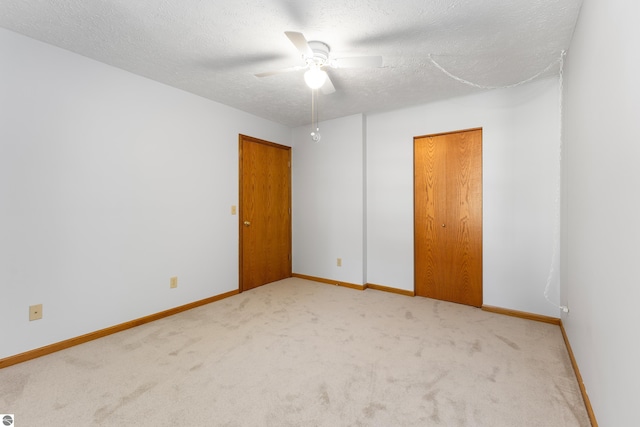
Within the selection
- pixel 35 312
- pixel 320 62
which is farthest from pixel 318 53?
pixel 35 312

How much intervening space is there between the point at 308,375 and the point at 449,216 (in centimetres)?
240

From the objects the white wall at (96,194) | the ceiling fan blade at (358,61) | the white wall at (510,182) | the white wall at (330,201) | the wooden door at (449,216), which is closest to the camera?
the ceiling fan blade at (358,61)

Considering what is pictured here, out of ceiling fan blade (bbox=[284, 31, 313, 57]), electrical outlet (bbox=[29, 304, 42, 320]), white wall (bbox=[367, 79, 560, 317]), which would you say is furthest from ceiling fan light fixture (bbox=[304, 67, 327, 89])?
electrical outlet (bbox=[29, 304, 42, 320])

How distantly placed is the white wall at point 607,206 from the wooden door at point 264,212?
333 centimetres

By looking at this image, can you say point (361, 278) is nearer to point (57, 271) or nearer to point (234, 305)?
point (234, 305)

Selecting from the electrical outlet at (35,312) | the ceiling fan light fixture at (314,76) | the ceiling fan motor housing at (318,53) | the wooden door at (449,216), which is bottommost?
the electrical outlet at (35,312)

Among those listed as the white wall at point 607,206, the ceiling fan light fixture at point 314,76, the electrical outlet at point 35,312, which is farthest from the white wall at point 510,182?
the electrical outlet at point 35,312

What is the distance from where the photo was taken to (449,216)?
11.0 feet

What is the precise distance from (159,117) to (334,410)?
9.88ft

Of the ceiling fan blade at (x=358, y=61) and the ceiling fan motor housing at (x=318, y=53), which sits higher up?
the ceiling fan motor housing at (x=318, y=53)

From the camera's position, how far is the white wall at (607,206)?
100 centimetres

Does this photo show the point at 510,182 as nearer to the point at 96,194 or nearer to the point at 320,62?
the point at 320,62

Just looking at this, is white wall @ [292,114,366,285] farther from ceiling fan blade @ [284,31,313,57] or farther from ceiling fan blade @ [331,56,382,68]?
ceiling fan blade @ [284,31,313,57]

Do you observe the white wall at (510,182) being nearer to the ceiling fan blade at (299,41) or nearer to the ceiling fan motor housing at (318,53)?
the ceiling fan motor housing at (318,53)
